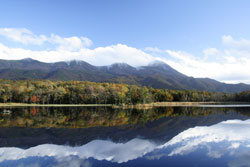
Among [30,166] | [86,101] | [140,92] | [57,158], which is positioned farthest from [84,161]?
[86,101]

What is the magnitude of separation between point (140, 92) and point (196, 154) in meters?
100

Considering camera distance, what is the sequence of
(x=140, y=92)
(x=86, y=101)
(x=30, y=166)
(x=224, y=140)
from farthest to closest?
(x=86, y=101) → (x=140, y=92) → (x=224, y=140) → (x=30, y=166)

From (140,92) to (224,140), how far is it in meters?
94.1

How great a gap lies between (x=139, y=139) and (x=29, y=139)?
1585 centimetres

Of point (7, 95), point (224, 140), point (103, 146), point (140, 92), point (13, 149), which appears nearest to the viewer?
point (13, 149)

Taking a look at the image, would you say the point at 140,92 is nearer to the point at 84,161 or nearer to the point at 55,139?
the point at 55,139

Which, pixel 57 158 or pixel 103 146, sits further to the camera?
pixel 103 146

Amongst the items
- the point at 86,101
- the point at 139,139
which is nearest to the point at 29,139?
the point at 139,139

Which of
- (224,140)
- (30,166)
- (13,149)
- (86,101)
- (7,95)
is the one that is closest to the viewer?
(30,166)

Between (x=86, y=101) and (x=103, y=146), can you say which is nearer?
(x=103, y=146)

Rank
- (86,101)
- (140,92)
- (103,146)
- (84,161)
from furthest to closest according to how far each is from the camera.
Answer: (86,101)
(140,92)
(103,146)
(84,161)

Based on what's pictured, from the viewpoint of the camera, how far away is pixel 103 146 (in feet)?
78.9

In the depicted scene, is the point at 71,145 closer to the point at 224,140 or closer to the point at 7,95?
the point at 224,140

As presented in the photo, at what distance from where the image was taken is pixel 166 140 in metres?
27.5
